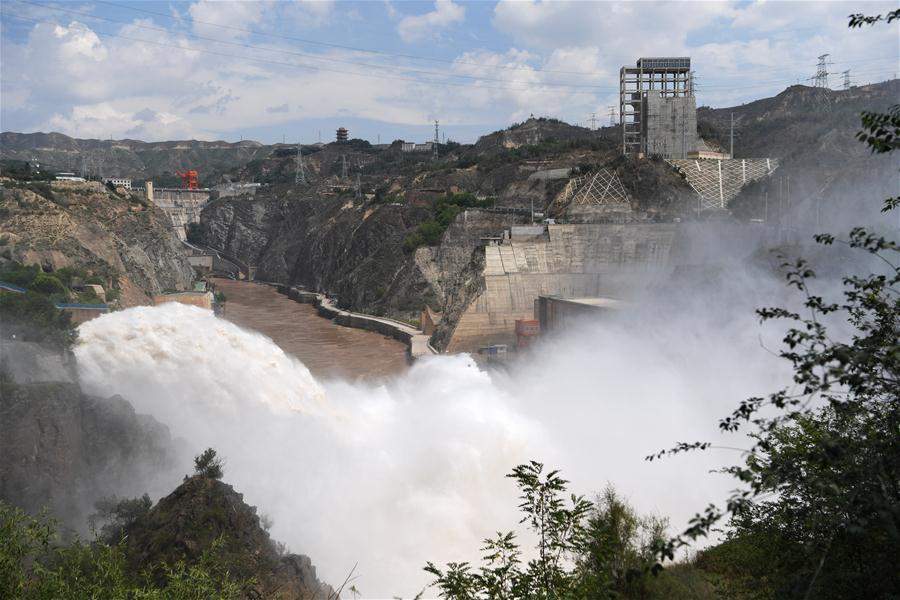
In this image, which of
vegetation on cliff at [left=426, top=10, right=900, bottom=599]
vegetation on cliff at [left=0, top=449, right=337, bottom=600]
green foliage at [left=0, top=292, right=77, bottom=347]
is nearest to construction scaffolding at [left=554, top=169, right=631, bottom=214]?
green foliage at [left=0, top=292, right=77, bottom=347]

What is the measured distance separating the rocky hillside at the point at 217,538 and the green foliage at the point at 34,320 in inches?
485

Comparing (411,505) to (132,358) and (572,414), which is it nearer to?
(132,358)

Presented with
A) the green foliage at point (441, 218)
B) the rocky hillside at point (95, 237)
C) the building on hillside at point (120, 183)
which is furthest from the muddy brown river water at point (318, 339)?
the building on hillside at point (120, 183)

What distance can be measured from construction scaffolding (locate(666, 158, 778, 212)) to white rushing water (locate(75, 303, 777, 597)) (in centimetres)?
3546

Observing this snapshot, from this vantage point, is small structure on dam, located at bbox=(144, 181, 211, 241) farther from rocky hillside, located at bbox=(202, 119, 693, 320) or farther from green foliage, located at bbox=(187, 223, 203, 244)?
rocky hillside, located at bbox=(202, 119, 693, 320)

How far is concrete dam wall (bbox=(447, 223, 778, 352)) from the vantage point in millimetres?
55125

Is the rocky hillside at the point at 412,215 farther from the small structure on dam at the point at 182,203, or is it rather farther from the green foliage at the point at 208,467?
the green foliage at the point at 208,467

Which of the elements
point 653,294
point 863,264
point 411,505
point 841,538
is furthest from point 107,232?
point 841,538

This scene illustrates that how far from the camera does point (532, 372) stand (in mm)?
45656

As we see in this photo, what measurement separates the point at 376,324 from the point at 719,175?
35.5 metres

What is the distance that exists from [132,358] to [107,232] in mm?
39626

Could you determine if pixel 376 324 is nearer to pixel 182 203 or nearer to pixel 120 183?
pixel 120 183

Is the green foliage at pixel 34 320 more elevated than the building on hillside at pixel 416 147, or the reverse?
the building on hillside at pixel 416 147

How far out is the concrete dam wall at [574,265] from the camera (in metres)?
55.1
